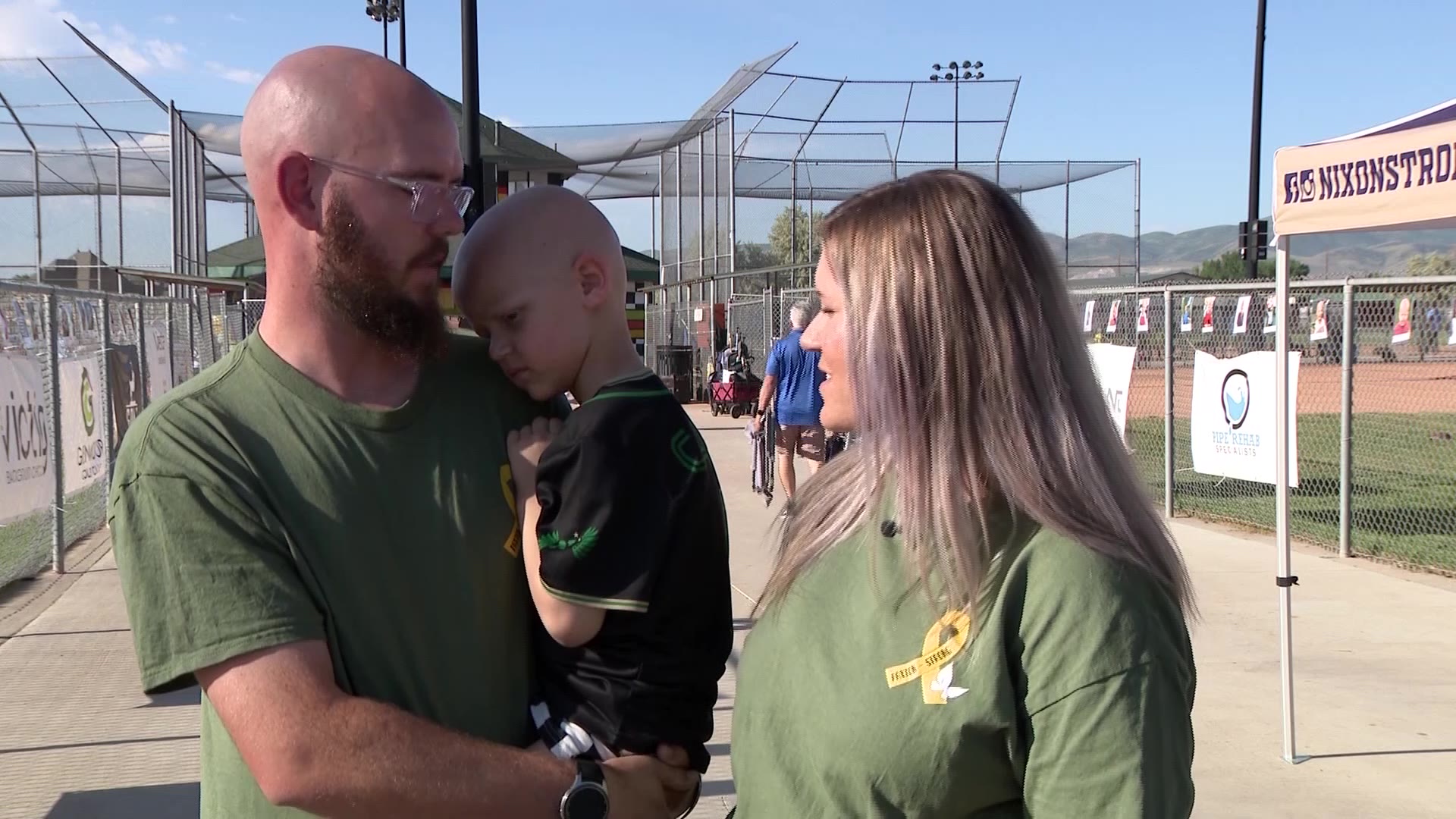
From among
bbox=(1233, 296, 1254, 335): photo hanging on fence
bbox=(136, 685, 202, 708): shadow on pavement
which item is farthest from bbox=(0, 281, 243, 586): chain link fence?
bbox=(1233, 296, 1254, 335): photo hanging on fence

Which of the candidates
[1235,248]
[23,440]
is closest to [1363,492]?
[23,440]

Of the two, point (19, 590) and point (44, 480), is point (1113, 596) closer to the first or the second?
point (44, 480)

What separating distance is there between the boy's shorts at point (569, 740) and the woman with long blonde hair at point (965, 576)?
215mm

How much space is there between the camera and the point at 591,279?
1.81m

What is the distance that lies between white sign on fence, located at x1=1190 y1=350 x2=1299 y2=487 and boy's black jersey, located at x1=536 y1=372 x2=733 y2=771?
5809mm

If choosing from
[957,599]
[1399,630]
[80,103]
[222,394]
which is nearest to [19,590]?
[222,394]

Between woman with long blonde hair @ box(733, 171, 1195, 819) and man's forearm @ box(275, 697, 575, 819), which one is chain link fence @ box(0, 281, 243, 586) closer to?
man's forearm @ box(275, 697, 575, 819)

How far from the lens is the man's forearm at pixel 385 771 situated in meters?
1.34

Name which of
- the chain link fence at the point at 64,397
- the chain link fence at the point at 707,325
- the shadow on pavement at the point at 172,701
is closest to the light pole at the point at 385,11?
the chain link fence at the point at 707,325

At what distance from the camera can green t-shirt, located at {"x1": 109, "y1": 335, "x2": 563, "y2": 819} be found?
54.7 inches

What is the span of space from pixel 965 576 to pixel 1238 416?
7.15m

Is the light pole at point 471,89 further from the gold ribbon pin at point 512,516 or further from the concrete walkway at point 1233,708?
the gold ribbon pin at point 512,516

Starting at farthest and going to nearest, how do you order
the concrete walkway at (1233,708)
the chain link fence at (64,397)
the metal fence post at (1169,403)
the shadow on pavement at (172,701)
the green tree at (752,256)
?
1. the green tree at (752,256)
2. the metal fence post at (1169,403)
3. the chain link fence at (64,397)
4. the shadow on pavement at (172,701)
5. the concrete walkway at (1233,708)

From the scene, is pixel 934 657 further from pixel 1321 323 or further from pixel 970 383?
pixel 1321 323
